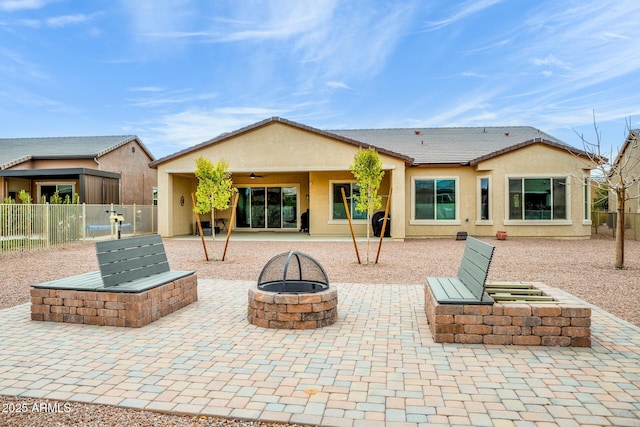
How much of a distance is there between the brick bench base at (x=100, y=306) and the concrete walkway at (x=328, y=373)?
15cm

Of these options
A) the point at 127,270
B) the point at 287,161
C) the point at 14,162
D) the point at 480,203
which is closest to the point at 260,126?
the point at 287,161

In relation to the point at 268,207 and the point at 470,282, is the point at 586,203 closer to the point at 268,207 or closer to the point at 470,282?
the point at 268,207

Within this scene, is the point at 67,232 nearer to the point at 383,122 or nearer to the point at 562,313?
the point at 562,313

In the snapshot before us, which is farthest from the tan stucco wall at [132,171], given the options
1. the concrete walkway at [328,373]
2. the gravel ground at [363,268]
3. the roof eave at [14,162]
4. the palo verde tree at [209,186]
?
the concrete walkway at [328,373]

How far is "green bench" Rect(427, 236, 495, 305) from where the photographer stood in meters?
4.55

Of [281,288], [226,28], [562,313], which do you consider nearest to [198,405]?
[281,288]

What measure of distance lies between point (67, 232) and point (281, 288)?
14582mm

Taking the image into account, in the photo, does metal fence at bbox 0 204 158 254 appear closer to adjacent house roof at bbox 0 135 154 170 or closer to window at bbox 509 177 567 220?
adjacent house roof at bbox 0 135 154 170

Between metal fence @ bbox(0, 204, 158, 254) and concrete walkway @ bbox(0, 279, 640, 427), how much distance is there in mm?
10585

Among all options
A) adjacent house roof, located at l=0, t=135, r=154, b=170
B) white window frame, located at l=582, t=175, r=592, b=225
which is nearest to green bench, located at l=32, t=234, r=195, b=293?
white window frame, located at l=582, t=175, r=592, b=225

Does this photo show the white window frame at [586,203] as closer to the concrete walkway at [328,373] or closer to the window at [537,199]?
the window at [537,199]

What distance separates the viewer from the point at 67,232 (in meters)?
16.7

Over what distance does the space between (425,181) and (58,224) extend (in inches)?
598

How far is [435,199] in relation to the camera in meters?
19.3
